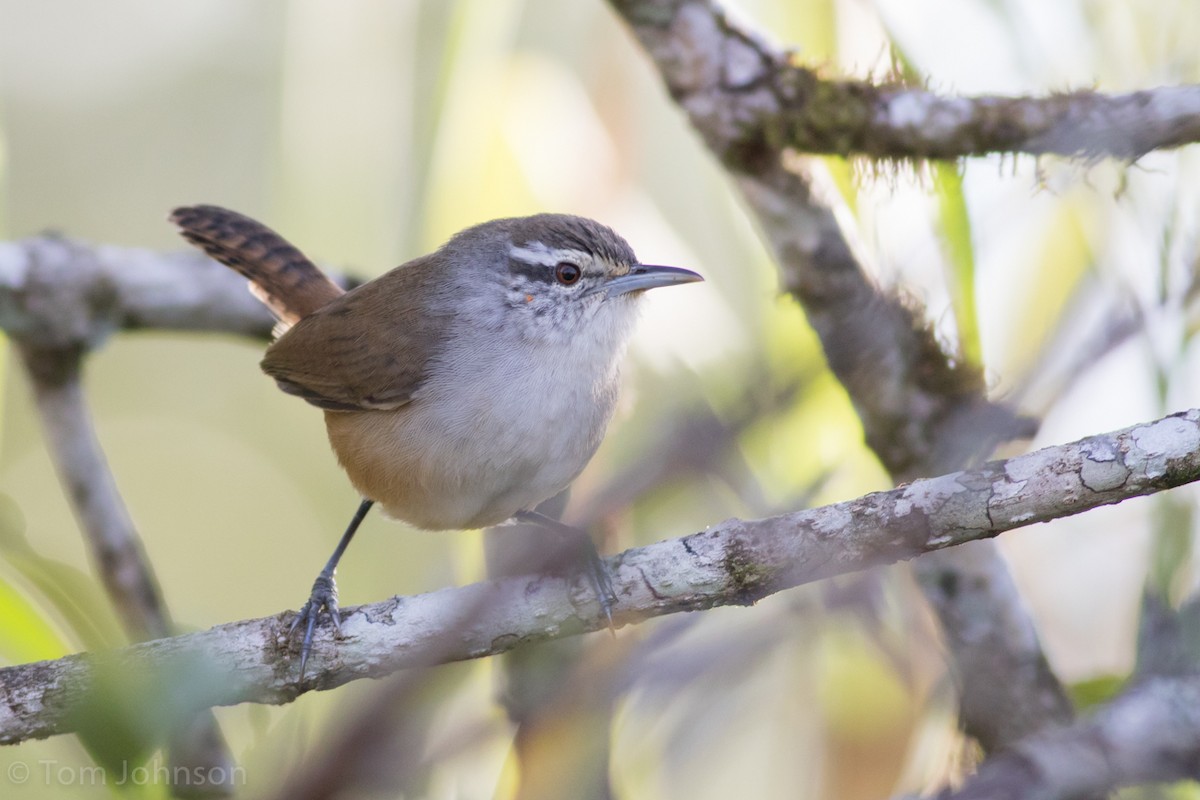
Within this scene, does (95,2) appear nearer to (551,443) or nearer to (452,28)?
(452,28)

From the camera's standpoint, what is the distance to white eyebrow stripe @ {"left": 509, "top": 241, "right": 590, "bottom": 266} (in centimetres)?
363

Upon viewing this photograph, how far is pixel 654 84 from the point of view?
5637 millimetres

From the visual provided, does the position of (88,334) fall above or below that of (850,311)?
above

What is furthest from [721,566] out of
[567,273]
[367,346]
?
[367,346]

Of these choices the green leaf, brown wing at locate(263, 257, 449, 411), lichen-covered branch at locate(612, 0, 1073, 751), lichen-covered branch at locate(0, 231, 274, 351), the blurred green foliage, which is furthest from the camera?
lichen-covered branch at locate(0, 231, 274, 351)

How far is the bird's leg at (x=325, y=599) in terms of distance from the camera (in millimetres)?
2703

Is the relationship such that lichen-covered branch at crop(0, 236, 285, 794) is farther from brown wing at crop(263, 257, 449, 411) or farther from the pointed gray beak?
the pointed gray beak

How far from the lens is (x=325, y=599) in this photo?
3.14 meters

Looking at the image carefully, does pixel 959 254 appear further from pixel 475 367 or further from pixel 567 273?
pixel 475 367

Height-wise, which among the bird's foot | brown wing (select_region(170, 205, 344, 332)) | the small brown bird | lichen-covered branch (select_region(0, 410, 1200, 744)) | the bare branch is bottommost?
the bare branch

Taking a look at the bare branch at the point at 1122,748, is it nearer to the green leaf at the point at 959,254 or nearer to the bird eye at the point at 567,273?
the green leaf at the point at 959,254

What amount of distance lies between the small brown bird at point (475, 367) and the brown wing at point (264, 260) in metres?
0.25

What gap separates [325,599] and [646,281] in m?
1.48

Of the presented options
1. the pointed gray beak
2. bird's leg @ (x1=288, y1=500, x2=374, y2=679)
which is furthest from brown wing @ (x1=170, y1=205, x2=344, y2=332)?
the pointed gray beak
